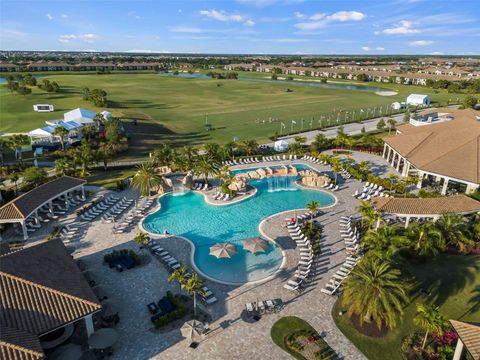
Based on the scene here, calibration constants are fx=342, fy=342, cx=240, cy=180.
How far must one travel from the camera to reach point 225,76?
19512 cm

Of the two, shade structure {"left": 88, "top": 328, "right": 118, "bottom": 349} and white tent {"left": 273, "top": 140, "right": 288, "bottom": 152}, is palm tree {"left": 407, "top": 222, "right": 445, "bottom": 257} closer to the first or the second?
shade structure {"left": 88, "top": 328, "right": 118, "bottom": 349}

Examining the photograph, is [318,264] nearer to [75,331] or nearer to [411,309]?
[411,309]

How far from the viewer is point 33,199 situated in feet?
113

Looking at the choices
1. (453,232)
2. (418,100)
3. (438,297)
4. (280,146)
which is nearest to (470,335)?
(438,297)

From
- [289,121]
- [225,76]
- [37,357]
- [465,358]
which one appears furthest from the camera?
[225,76]

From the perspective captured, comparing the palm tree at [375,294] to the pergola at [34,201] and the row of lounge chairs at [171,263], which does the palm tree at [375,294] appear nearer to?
the row of lounge chairs at [171,263]

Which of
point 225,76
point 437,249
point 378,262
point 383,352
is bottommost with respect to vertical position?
point 383,352

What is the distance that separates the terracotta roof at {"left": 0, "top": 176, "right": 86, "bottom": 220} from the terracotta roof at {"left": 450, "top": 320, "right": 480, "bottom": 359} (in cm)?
3473

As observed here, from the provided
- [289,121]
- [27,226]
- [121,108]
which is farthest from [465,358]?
[121,108]

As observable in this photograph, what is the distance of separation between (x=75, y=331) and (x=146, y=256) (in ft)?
28.6

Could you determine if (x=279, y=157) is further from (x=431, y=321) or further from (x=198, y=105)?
(x=198, y=105)

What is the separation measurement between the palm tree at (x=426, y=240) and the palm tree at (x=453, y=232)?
4.44 ft

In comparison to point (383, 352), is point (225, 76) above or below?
above

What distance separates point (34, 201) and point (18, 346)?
2126 cm
